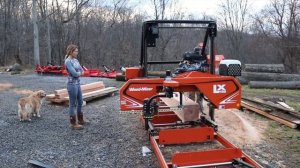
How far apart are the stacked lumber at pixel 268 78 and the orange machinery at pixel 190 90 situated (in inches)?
439

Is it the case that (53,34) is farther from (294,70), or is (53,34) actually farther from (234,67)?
(234,67)

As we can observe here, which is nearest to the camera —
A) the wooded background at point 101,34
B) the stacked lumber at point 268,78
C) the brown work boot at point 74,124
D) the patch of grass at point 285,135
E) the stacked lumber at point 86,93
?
the patch of grass at point 285,135

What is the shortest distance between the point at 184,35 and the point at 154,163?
3027cm

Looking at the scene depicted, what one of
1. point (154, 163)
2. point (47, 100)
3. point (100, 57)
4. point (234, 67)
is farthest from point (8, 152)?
point (100, 57)

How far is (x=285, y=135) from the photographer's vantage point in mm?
7504

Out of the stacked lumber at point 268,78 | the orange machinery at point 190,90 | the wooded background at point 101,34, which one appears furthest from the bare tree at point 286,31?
the orange machinery at point 190,90

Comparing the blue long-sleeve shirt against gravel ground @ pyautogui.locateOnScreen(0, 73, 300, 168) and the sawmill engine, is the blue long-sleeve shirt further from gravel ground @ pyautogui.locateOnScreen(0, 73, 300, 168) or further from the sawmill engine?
the sawmill engine

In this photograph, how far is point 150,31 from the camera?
686 cm

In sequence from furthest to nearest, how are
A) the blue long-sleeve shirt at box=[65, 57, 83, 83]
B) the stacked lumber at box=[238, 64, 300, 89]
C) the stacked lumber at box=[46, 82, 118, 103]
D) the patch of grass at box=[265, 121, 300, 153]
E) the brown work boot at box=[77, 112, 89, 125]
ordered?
1. the stacked lumber at box=[238, 64, 300, 89]
2. the stacked lumber at box=[46, 82, 118, 103]
3. the brown work boot at box=[77, 112, 89, 125]
4. the blue long-sleeve shirt at box=[65, 57, 83, 83]
5. the patch of grass at box=[265, 121, 300, 153]

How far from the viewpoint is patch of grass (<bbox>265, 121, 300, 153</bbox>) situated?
6791 mm

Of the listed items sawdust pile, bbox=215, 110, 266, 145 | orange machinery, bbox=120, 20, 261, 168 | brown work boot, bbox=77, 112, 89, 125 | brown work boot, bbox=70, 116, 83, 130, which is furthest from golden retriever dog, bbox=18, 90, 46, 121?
sawdust pile, bbox=215, 110, 266, 145

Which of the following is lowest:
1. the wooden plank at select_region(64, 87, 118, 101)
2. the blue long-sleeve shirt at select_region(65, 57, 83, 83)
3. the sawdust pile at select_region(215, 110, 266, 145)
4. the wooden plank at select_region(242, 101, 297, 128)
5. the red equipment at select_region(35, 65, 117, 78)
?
the sawdust pile at select_region(215, 110, 266, 145)

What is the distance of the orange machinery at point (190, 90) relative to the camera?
501 cm

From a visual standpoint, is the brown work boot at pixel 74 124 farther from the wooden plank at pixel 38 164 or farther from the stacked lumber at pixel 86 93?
the stacked lumber at pixel 86 93
